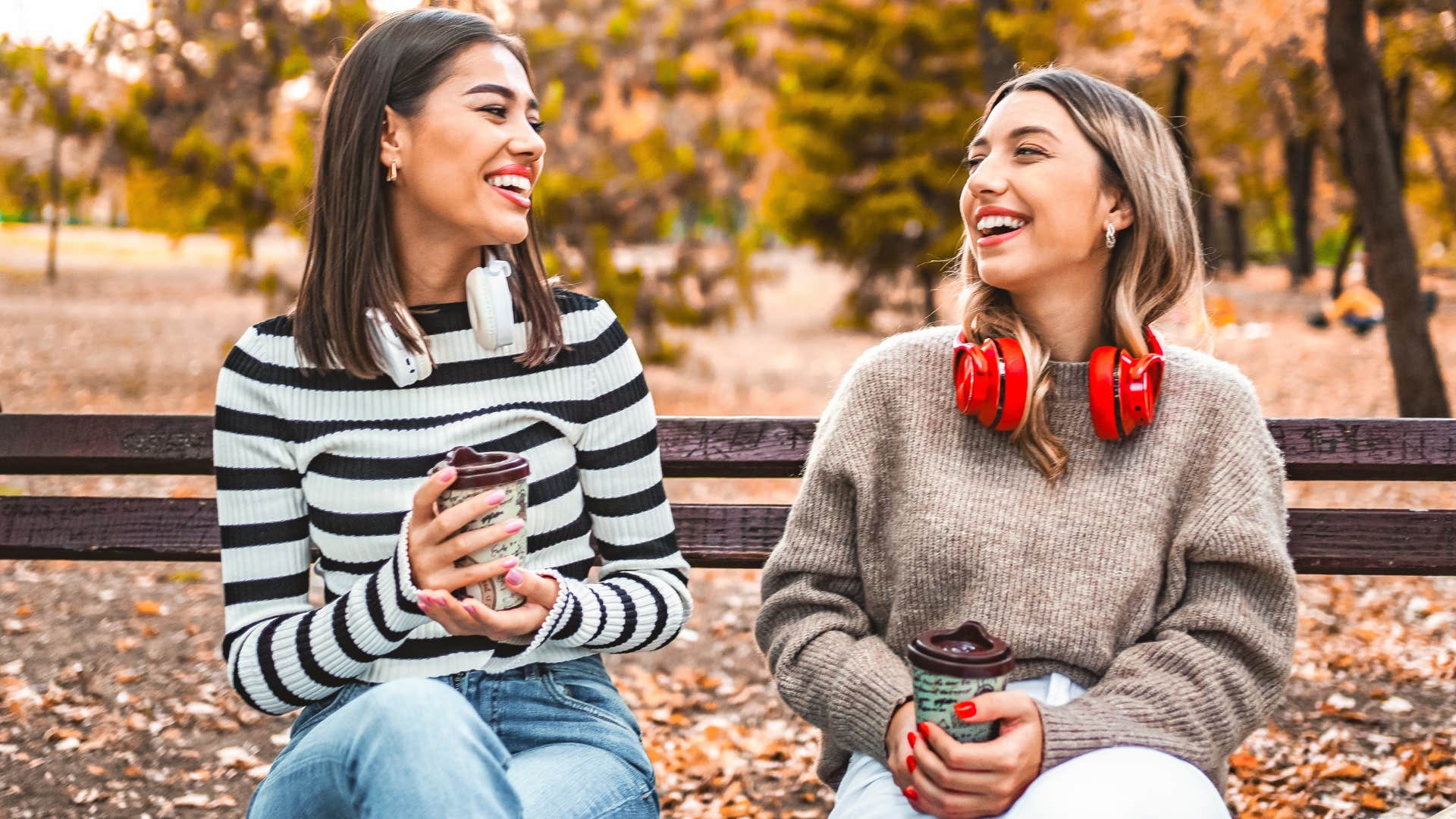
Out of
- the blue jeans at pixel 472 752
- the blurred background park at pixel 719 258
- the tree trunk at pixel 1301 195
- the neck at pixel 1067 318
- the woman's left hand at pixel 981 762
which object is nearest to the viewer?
the blue jeans at pixel 472 752

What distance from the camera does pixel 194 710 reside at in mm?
4328

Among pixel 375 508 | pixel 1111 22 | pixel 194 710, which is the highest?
pixel 1111 22

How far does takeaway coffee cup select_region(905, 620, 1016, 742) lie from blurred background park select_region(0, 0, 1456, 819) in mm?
1054

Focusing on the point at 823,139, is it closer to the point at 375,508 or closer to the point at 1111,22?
the point at 1111,22

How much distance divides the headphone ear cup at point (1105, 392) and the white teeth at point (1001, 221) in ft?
1.00

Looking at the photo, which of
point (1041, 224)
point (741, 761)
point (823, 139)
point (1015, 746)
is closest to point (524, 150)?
point (1041, 224)

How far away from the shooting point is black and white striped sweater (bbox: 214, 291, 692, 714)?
7.31ft

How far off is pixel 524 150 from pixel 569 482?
0.65 metres

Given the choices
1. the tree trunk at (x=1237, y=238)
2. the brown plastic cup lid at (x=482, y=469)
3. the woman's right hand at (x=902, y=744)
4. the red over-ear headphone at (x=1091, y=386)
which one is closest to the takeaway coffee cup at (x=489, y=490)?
the brown plastic cup lid at (x=482, y=469)

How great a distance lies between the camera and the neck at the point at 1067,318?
8.41 feet

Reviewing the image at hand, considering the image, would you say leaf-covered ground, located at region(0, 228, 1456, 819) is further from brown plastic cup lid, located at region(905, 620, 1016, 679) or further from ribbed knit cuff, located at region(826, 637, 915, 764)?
brown plastic cup lid, located at region(905, 620, 1016, 679)

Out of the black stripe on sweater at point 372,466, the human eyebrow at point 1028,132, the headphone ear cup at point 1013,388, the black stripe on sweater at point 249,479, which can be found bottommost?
the black stripe on sweater at point 249,479

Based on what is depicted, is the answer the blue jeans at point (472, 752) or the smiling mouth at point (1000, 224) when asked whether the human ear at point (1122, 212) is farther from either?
the blue jeans at point (472, 752)

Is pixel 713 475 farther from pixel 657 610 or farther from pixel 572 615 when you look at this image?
pixel 572 615
